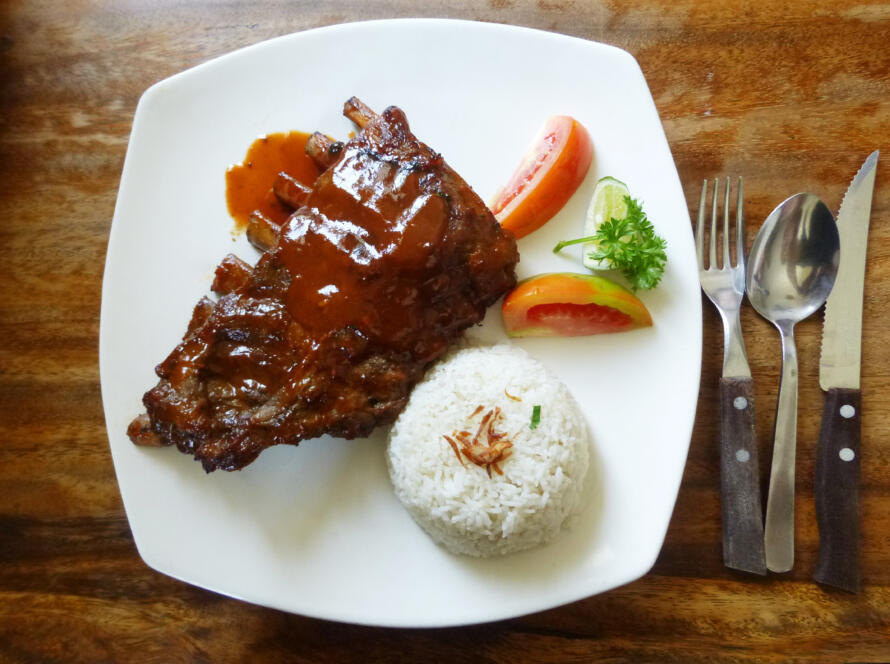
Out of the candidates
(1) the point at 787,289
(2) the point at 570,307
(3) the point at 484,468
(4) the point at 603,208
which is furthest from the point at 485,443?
(1) the point at 787,289

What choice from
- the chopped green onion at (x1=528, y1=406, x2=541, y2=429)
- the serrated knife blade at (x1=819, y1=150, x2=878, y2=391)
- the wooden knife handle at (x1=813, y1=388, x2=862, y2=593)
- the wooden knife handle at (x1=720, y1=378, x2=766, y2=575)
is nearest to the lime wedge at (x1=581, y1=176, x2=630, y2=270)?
the chopped green onion at (x1=528, y1=406, x2=541, y2=429)

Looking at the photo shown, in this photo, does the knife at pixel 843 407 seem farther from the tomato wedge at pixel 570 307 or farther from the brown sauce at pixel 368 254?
the brown sauce at pixel 368 254

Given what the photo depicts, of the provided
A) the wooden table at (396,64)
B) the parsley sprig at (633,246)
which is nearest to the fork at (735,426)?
the wooden table at (396,64)

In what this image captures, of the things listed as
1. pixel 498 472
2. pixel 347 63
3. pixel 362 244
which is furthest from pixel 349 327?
pixel 347 63

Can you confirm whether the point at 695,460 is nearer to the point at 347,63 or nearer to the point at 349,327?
the point at 349,327

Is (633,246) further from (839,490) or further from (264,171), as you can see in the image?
(264,171)

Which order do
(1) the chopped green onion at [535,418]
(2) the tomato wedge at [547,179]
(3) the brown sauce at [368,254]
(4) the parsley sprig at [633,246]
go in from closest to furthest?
(3) the brown sauce at [368,254], (1) the chopped green onion at [535,418], (4) the parsley sprig at [633,246], (2) the tomato wedge at [547,179]

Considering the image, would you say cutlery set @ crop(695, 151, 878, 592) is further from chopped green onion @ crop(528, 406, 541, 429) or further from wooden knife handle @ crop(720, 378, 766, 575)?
chopped green onion @ crop(528, 406, 541, 429)
